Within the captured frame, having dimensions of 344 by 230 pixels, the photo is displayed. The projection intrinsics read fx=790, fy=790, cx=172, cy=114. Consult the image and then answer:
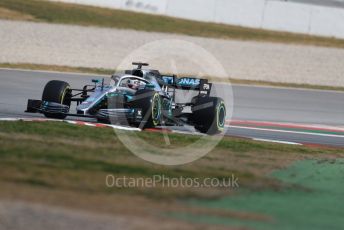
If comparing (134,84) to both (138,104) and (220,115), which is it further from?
(220,115)

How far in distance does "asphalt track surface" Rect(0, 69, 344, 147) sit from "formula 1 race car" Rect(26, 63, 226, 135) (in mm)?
1120

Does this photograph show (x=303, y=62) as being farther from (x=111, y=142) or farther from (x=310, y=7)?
(x=111, y=142)

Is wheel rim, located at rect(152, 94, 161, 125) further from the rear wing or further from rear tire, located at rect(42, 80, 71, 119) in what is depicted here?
rear tire, located at rect(42, 80, 71, 119)

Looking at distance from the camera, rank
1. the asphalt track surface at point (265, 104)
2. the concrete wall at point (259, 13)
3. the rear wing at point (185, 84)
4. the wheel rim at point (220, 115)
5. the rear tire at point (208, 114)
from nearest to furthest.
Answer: the rear tire at point (208, 114) < the wheel rim at point (220, 115) < the rear wing at point (185, 84) < the asphalt track surface at point (265, 104) < the concrete wall at point (259, 13)

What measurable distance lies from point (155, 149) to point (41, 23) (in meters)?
21.1

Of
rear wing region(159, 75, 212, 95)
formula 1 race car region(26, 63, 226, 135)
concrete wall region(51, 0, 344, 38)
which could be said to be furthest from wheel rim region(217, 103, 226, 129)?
concrete wall region(51, 0, 344, 38)

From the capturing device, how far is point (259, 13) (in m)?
39.0

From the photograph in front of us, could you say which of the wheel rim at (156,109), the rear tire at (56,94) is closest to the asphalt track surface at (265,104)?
the rear tire at (56,94)

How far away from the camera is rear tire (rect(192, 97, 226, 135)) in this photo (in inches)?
570

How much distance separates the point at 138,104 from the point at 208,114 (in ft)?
4.87

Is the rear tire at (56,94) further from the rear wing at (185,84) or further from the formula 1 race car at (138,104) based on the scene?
the rear wing at (185,84)

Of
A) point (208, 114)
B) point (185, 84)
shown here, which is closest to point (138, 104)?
point (208, 114)

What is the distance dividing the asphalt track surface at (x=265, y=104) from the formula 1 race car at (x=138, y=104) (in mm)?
1120

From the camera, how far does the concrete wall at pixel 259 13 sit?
125 feet
